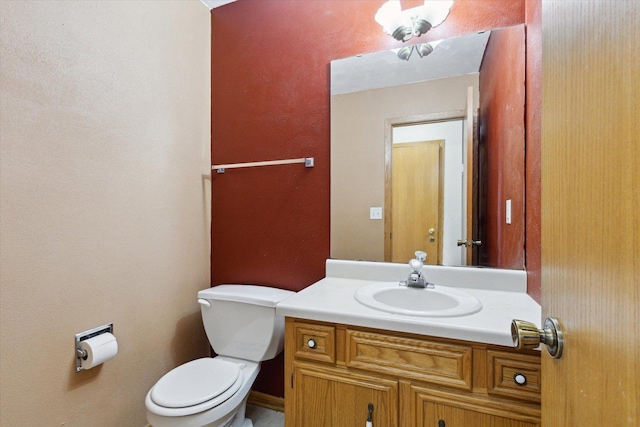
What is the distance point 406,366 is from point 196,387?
2.97 feet

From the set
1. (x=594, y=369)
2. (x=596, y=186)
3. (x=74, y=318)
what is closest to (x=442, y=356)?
(x=594, y=369)

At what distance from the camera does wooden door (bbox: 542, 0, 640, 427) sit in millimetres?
332

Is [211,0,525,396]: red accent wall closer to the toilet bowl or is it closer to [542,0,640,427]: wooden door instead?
the toilet bowl

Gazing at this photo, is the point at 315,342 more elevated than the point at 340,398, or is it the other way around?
the point at 315,342

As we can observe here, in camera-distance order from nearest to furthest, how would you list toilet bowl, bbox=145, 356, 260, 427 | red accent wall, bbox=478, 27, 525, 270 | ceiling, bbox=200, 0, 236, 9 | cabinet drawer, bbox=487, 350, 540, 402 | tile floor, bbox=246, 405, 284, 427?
1. cabinet drawer, bbox=487, 350, 540, 402
2. toilet bowl, bbox=145, 356, 260, 427
3. red accent wall, bbox=478, 27, 525, 270
4. tile floor, bbox=246, 405, 284, 427
5. ceiling, bbox=200, 0, 236, 9

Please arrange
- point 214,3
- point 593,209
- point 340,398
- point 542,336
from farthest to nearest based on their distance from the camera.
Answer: point 214,3, point 340,398, point 542,336, point 593,209

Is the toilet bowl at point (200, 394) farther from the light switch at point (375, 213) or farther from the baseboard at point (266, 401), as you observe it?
the light switch at point (375, 213)

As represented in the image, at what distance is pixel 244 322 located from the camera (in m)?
1.56

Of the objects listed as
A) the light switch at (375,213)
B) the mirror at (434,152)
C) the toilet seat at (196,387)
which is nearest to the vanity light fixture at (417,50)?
the mirror at (434,152)

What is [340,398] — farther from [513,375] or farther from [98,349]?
[98,349]

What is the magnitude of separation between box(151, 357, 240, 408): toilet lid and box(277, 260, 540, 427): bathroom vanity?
343 millimetres

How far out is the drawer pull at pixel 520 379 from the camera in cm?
87

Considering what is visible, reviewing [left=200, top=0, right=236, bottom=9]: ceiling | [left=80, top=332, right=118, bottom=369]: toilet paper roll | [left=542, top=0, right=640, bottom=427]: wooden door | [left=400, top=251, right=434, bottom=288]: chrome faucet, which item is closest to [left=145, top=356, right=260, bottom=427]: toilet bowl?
[left=80, top=332, right=118, bottom=369]: toilet paper roll

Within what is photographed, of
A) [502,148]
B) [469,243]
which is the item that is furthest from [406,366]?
[502,148]
